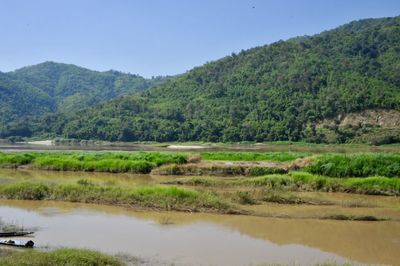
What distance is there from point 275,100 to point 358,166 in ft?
296

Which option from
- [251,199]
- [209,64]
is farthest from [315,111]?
[251,199]

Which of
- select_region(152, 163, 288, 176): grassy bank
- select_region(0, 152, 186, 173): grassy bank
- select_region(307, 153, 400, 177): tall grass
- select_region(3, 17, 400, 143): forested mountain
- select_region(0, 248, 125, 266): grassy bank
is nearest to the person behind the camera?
select_region(0, 248, 125, 266): grassy bank

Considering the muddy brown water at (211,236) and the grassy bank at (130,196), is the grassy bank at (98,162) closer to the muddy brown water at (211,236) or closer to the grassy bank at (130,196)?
the grassy bank at (130,196)

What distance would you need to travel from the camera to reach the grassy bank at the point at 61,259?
11.9m

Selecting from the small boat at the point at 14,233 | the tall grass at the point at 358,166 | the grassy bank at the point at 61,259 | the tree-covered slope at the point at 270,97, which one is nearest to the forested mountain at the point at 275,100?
the tree-covered slope at the point at 270,97

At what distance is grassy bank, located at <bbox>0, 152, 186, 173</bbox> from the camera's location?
129 feet

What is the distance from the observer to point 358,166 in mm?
32156

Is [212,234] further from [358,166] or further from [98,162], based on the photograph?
[98,162]

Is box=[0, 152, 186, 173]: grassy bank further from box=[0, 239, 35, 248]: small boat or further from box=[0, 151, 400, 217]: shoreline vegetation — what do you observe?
box=[0, 239, 35, 248]: small boat

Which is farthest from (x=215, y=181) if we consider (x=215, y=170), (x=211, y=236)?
(x=211, y=236)

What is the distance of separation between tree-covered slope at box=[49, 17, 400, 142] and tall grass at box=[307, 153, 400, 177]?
62.8 m

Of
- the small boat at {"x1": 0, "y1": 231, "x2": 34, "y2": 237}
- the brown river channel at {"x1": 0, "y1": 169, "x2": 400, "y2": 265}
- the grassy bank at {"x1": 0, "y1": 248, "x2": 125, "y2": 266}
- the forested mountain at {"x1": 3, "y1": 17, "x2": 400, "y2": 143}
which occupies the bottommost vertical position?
the brown river channel at {"x1": 0, "y1": 169, "x2": 400, "y2": 265}

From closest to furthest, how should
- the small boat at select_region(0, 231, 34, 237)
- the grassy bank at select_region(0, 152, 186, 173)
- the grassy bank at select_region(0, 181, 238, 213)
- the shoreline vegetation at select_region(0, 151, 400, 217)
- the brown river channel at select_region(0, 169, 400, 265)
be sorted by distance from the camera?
the brown river channel at select_region(0, 169, 400, 265) < the small boat at select_region(0, 231, 34, 237) < the grassy bank at select_region(0, 181, 238, 213) < the shoreline vegetation at select_region(0, 151, 400, 217) < the grassy bank at select_region(0, 152, 186, 173)

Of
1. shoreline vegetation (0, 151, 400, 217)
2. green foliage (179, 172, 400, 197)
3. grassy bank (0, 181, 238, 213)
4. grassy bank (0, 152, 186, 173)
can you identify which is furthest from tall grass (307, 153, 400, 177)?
grassy bank (0, 152, 186, 173)
